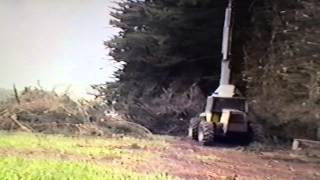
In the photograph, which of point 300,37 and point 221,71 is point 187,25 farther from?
point 300,37

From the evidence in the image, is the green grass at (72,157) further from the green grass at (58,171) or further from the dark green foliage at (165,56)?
the dark green foliage at (165,56)

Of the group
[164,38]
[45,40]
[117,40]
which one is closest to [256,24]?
[164,38]

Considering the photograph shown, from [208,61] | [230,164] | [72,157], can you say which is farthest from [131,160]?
[208,61]

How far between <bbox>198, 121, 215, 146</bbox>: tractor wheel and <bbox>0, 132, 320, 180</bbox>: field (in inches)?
1.8

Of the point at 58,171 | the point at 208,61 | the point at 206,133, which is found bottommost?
the point at 58,171

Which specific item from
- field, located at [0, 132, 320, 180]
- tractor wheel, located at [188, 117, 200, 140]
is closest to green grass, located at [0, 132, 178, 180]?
field, located at [0, 132, 320, 180]

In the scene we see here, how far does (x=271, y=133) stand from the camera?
269cm

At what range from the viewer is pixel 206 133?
2.58 metres

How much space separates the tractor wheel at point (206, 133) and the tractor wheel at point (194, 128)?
3 cm

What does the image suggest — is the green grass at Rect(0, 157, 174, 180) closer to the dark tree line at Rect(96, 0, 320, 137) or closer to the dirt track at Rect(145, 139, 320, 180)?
the dirt track at Rect(145, 139, 320, 180)

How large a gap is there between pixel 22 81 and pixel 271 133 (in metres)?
1.11

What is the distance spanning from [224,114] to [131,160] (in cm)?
53

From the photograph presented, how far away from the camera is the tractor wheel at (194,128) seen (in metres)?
2.63

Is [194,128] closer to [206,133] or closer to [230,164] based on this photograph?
[206,133]
